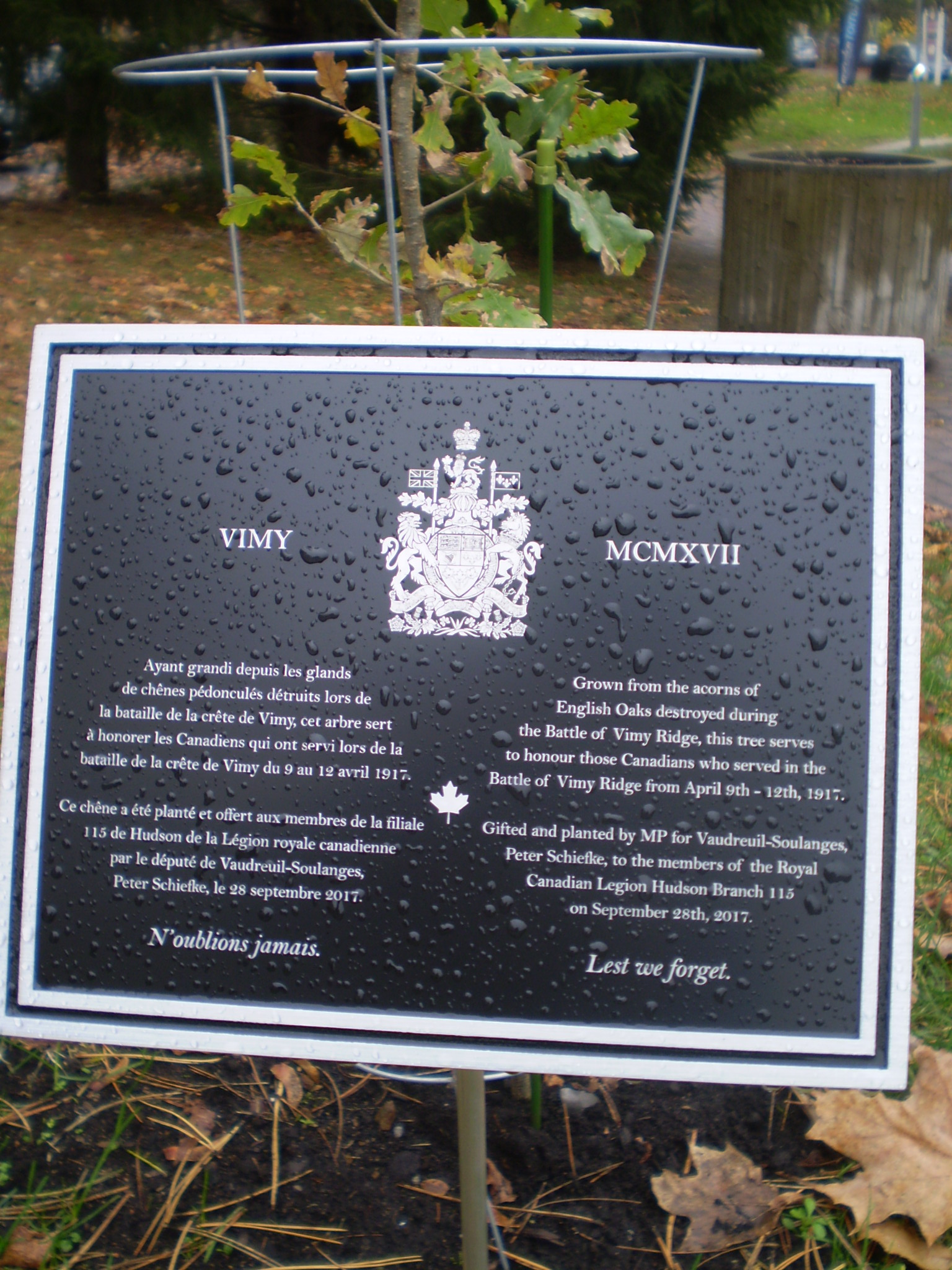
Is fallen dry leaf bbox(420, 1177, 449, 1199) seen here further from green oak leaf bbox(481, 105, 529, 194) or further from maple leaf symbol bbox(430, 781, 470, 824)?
green oak leaf bbox(481, 105, 529, 194)

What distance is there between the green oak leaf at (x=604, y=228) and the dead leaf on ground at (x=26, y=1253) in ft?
5.09

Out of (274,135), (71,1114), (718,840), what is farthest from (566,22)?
(274,135)

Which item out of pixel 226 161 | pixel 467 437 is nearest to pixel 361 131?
pixel 226 161

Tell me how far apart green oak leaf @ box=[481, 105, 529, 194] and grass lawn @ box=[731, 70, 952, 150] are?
13.5 meters

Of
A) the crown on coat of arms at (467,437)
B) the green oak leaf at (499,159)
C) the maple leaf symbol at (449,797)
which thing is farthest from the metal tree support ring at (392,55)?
the maple leaf symbol at (449,797)

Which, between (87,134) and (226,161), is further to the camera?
(87,134)

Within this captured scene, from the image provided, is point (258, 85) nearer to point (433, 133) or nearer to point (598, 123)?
point (433, 133)

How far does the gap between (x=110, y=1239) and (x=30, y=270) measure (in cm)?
573

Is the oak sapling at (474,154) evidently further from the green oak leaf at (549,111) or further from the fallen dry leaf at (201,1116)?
the fallen dry leaf at (201,1116)

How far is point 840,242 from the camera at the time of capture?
4.98m

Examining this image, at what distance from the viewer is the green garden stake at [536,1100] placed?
4.86 feet

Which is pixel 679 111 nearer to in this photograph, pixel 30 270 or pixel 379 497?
pixel 30 270

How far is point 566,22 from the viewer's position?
131 centimetres

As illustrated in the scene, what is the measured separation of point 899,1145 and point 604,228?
1408 millimetres
